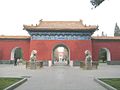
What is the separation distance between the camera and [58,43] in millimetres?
34781

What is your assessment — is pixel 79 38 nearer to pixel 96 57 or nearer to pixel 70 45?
pixel 70 45

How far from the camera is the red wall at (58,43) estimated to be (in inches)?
1364

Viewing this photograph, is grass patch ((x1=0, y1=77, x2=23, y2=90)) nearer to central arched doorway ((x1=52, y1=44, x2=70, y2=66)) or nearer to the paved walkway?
the paved walkway

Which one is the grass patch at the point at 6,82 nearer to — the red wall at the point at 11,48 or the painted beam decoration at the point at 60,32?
the painted beam decoration at the point at 60,32

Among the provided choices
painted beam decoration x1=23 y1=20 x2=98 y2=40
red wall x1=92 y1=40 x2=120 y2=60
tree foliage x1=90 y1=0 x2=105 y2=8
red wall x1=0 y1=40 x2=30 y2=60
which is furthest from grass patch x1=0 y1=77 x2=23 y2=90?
red wall x1=92 y1=40 x2=120 y2=60

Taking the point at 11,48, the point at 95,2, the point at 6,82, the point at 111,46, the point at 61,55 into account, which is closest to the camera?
the point at 95,2

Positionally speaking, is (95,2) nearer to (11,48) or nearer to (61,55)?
(11,48)

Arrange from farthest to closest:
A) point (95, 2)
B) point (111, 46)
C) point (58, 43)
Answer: point (111, 46)
point (58, 43)
point (95, 2)

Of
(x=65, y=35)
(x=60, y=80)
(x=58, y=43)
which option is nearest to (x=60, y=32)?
(x=65, y=35)

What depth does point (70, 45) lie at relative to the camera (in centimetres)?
3478

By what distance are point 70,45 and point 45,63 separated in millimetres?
4197

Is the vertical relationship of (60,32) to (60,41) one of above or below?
above

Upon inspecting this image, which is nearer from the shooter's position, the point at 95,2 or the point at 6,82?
the point at 95,2

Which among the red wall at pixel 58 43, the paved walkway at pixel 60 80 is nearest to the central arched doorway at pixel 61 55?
the red wall at pixel 58 43
